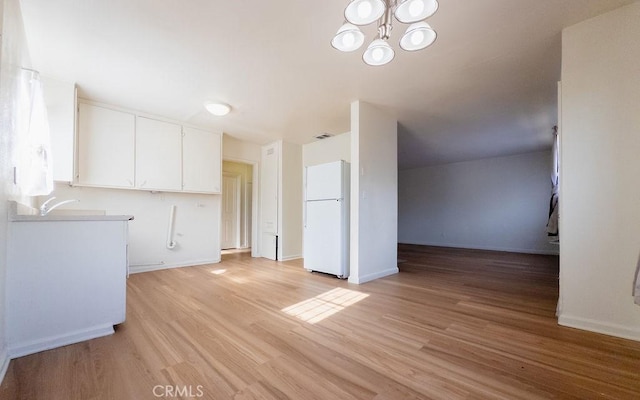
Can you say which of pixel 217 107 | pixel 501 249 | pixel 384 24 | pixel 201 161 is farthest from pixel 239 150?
pixel 501 249

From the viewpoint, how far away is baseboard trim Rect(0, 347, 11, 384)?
4.37 ft

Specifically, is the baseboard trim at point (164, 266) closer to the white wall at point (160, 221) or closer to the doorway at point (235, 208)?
the white wall at point (160, 221)

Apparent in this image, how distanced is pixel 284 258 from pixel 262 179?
1.71m

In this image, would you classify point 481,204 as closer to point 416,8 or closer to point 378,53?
point 378,53

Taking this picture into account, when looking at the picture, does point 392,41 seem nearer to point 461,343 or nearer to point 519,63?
point 519,63

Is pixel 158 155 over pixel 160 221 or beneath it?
over

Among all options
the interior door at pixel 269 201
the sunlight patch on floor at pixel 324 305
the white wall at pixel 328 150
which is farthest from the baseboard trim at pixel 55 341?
the white wall at pixel 328 150

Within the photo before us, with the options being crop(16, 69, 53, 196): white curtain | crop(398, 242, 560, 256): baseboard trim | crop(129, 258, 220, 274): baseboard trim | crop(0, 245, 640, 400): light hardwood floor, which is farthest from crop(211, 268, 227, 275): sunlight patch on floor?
crop(398, 242, 560, 256): baseboard trim

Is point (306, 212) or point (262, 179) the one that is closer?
point (306, 212)

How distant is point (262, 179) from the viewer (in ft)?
17.4

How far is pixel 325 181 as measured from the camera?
3.75 metres

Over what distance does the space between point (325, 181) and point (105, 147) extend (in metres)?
3.02

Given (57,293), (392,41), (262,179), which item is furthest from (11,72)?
(262,179)

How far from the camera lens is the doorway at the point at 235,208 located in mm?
6321
